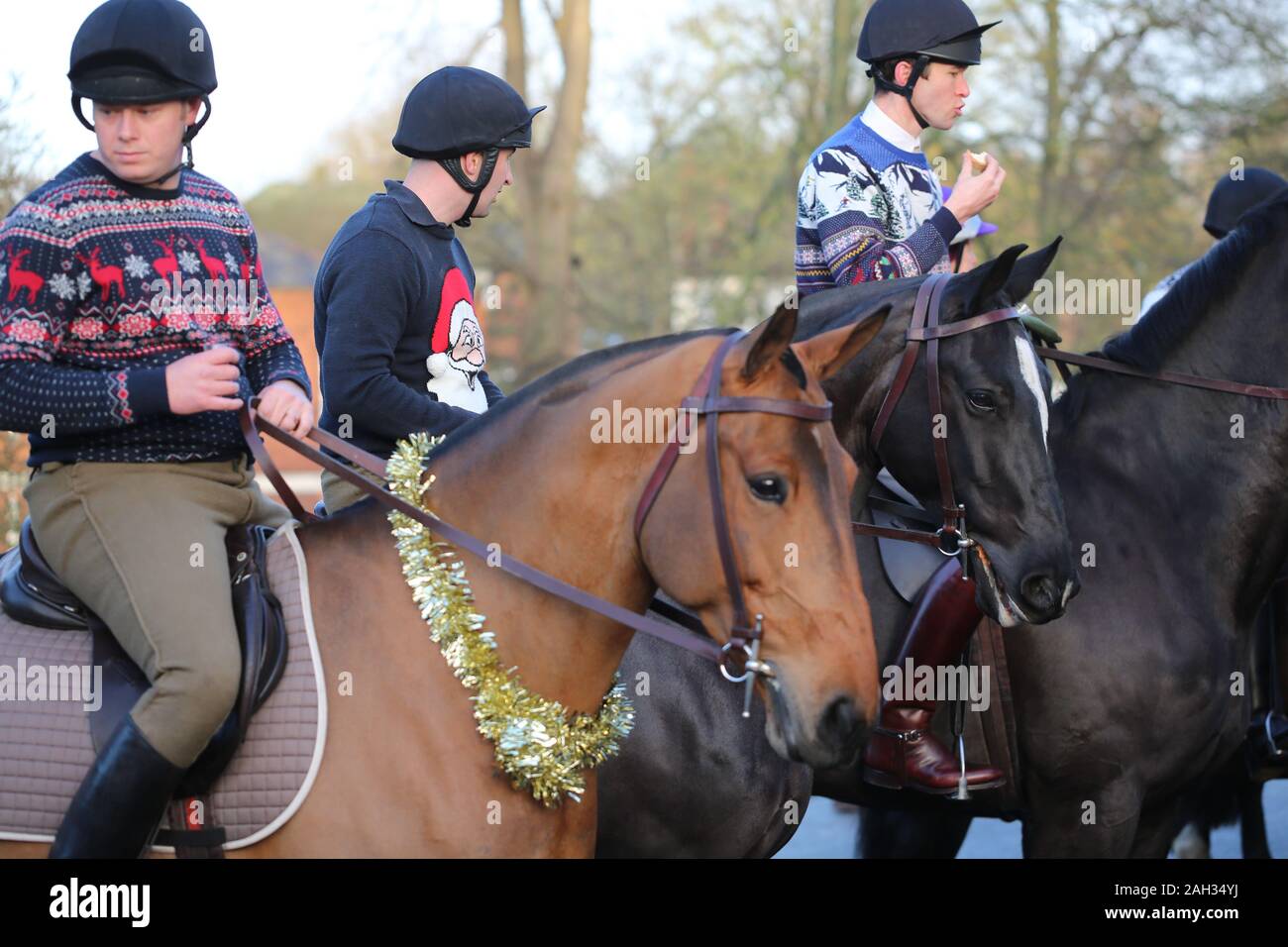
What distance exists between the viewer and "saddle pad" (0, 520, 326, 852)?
2.68 m

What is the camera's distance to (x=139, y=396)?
2.75 meters

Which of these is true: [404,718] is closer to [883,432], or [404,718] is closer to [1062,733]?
[883,432]

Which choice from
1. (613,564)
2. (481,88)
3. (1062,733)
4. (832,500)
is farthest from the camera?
(1062,733)

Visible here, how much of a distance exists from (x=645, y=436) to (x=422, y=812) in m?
0.89

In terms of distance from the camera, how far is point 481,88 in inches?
145

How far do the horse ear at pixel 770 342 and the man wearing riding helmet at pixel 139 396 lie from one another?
3.52 feet

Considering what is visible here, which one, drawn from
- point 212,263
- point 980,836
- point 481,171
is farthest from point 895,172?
point 980,836

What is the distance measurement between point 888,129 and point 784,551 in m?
2.28

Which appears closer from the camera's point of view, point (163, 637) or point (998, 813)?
point (163, 637)

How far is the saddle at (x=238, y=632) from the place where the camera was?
270cm

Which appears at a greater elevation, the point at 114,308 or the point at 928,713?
the point at 114,308

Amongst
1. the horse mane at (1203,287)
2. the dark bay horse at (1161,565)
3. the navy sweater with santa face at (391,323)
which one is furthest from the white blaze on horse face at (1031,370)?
the navy sweater with santa face at (391,323)

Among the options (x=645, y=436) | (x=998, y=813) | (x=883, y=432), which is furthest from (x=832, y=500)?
(x=998, y=813)

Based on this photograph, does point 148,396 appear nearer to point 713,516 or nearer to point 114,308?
point 114,308
